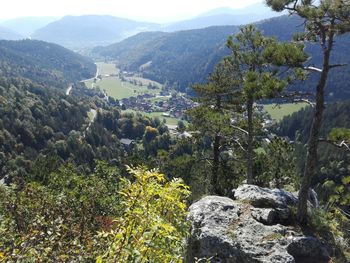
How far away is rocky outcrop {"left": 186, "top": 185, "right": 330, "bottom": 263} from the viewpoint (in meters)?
17.2

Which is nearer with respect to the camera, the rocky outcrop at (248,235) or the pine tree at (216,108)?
the rocky outcrop at (248,235)

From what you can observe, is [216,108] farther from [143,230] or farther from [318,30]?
[143,230]

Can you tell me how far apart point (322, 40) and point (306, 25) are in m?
1.13

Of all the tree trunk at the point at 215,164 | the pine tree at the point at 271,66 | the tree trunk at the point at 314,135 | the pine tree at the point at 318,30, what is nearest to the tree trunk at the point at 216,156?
the tree trunk at the point at 215,164

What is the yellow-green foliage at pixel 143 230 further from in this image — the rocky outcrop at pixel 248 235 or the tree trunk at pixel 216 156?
the tree trunk at pixel 216 156

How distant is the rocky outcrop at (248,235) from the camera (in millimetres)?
17172

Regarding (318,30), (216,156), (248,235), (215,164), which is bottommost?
(215,164)

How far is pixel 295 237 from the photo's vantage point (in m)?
18.1

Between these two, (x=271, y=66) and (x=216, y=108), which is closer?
(x=271, y=66)

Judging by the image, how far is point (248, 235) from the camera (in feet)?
58.9

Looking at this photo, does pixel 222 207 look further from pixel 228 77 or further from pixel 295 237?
pixel 228 77

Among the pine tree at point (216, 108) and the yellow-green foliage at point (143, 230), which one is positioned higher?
the yellow-green foliage at point (143, 230)

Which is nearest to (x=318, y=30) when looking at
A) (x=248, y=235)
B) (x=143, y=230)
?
(x=248, y=235)

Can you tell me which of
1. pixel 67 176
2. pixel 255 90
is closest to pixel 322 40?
pixel 255 90
